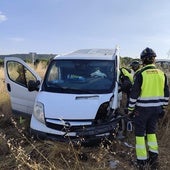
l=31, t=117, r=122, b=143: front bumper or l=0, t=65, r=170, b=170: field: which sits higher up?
l=31, t=117, r=122, b=143: front bumper

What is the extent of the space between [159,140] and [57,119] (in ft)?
7.92

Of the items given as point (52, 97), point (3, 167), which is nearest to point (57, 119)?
point (52, 97)

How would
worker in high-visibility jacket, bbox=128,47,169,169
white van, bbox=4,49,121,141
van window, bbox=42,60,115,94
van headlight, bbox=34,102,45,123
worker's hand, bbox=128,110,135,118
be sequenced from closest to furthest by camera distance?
worker in high-visibility jacket, bbox=128,47,169,169 → worker's hand, bbox=128,110,135,118 → white van, bbox=4,49,121,141 → van headlight, bbox=34,102,45,123 → van window, bbox=42,60,115,94

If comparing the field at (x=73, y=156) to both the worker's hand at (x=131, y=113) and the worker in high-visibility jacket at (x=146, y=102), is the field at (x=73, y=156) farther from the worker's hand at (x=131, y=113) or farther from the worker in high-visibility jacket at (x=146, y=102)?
the worker's hand at (x=131, y=113)

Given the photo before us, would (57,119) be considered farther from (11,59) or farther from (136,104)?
(11,59)

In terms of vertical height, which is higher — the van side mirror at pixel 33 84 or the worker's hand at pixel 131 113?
the van side mirror at pixel 33 84

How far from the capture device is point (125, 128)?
7441 millimetres

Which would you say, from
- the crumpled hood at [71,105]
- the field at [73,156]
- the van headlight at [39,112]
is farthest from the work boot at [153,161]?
the van headlight at [39,112]

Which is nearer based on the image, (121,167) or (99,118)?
(121,167)

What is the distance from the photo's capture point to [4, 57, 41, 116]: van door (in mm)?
8195

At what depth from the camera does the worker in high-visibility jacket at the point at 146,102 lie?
19.5 feet

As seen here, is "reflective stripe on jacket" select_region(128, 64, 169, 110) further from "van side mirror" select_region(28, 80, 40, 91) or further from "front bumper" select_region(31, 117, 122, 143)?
"van side mirror" select_region(28, 80, 40, 91)

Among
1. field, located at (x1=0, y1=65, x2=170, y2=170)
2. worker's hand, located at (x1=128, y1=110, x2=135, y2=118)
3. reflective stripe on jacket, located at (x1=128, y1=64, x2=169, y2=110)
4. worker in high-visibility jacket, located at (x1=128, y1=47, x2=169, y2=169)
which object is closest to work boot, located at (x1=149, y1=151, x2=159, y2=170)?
worker in high-visibility jacket, located at (x1=128, y1=47, x2=169, y2=169)

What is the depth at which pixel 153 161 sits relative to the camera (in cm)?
602
